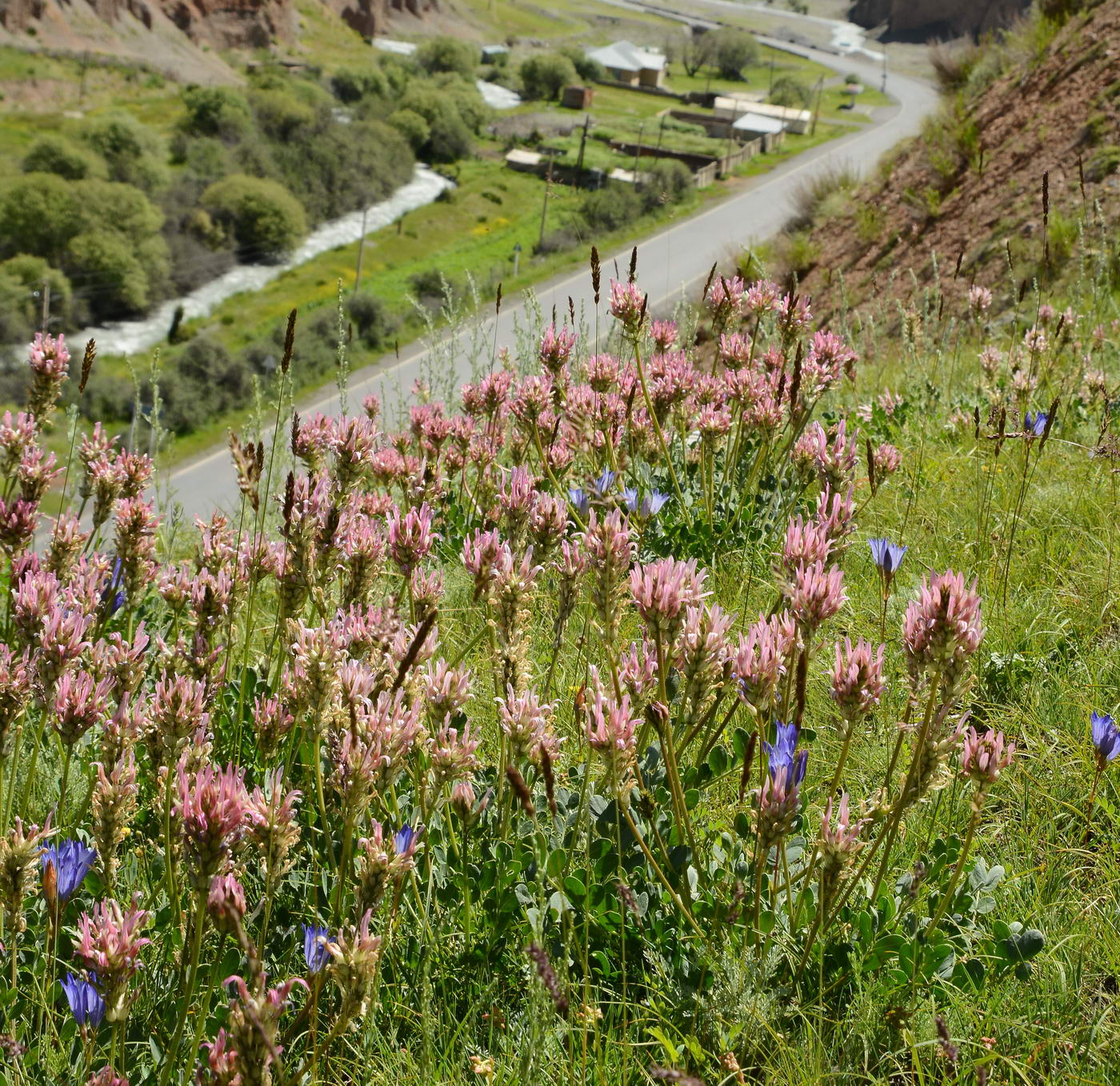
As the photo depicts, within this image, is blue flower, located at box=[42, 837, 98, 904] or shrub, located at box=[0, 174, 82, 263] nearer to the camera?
blue flower, located at box=[42, 837, 98, 904]

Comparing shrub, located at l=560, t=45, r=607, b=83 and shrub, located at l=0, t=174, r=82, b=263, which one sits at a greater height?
shrub, located at l=560, t=45, r=607, b=83

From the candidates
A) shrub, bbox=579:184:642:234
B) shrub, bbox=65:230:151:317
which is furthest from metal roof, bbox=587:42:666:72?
shrub, bbox=65:230:151:317

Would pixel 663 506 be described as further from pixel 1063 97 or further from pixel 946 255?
pixel 1063 97

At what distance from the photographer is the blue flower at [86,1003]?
1789 mm

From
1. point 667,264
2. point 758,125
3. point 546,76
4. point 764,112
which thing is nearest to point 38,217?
point 667,264

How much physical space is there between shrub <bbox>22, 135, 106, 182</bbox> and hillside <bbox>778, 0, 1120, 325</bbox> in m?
61.2

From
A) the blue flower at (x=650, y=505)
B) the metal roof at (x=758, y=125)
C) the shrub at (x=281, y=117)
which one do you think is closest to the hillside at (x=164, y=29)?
the shrub at (x=281, y=117)

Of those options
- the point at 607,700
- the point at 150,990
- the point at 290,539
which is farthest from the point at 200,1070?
the point at 290,539

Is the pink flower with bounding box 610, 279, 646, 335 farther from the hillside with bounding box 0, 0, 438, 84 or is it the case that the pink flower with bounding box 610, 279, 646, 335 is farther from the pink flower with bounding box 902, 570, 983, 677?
the hillside with bounding box 0, 0, 438, 84

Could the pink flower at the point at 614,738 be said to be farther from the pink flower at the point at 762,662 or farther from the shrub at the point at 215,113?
the shrub at the point at 215,113

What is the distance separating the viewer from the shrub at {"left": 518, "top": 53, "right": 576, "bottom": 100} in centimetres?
10781

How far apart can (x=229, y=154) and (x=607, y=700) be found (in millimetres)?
83218

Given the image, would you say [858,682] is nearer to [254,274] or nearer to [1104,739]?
[1104,739]

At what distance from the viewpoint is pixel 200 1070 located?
1580 millimetres
